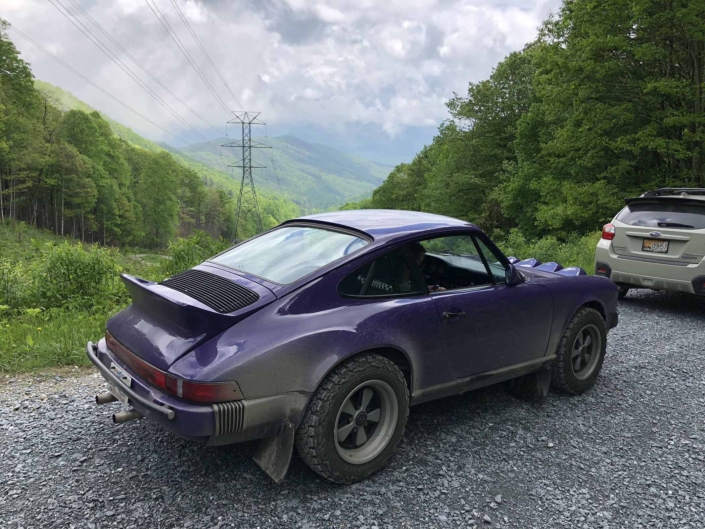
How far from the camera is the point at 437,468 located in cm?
307

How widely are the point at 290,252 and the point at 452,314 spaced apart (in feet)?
3.79

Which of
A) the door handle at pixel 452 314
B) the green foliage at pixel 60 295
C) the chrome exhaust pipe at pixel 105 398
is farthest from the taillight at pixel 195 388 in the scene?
the green foliage at pixel 60 295

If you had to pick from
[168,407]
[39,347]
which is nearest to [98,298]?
[39,347]

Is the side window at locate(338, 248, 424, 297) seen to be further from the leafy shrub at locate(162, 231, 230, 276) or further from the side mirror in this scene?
the leafy shrub at locate(162, 231, 230, 276)

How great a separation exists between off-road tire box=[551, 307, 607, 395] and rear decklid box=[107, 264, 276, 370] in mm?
2601

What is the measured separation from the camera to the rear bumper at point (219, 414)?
94.3 inches

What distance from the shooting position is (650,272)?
696cm

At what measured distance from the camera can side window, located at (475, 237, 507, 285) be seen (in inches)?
143

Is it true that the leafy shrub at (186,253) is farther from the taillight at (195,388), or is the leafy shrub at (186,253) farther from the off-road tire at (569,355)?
the off-road tire at (569,355)

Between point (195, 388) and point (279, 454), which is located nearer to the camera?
point (195, 388)

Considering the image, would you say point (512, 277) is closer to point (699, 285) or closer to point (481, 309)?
point (481, 309)

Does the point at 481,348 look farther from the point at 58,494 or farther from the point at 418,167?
the point at 418,167

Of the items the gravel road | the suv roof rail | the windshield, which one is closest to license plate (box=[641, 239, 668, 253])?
the suv roof rail

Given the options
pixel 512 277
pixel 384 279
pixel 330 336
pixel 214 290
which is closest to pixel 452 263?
pixel 512 277
